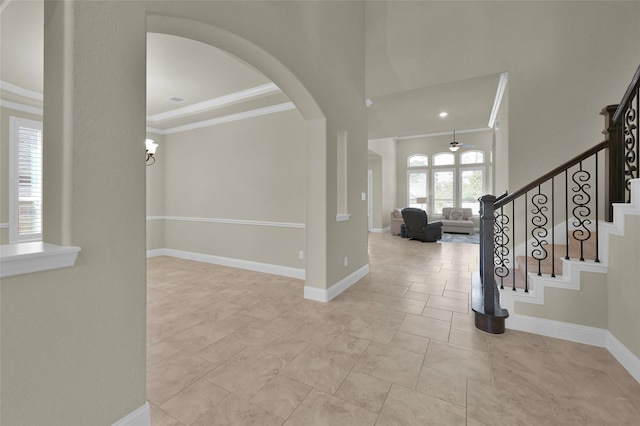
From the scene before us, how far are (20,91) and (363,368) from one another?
6.08 m

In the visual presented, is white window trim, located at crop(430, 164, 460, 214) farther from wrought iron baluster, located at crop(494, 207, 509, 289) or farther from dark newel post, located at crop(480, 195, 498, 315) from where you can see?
dark newel post, located at crop(480, 195, 498, 315)

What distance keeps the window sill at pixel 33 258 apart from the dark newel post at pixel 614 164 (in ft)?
12.4

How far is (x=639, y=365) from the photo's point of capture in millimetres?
1883

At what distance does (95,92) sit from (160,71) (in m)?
3.05

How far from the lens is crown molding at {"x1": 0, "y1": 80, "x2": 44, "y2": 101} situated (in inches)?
156

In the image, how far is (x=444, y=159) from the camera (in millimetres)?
11211

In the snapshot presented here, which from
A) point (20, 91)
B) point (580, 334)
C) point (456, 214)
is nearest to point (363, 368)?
point (580, 334)

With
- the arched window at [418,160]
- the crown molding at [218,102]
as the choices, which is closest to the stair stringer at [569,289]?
the crown molding at [218,102]

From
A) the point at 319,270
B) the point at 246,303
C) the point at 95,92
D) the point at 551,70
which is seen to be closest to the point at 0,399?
the point at 95,92

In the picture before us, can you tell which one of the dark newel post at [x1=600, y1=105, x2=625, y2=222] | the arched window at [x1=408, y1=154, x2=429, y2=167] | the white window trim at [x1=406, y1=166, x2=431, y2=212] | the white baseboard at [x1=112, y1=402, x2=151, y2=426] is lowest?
the white baseboard at [x1=112, y1=402, x2=151, y2=426]

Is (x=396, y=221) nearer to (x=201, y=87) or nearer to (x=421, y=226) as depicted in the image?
(x=421, y=226)

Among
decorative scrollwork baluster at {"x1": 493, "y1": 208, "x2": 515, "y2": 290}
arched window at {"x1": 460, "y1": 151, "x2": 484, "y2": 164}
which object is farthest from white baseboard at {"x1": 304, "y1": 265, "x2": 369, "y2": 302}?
arched window at {"x1": 460, "y1": 151, "x2": 484, "y2": 164}

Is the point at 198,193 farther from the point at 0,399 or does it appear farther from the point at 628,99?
the point at 628,99

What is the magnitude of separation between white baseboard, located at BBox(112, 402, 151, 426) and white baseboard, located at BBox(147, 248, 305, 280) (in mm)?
2967
